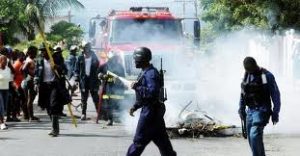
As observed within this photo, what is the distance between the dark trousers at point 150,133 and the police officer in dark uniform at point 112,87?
6.64 meters

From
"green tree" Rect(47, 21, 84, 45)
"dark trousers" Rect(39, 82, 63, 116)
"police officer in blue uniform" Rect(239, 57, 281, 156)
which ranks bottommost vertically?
"green tree" Rect(47, 21, 84, 45)

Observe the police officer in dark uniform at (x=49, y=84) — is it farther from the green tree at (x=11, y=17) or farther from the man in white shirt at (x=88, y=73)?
the green tree at (x=11, y=17)

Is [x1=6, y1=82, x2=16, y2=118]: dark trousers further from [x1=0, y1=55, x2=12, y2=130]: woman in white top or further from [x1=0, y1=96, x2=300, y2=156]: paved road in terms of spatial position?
[x1=0, y1=96, x2=300, y2=156]: paved road

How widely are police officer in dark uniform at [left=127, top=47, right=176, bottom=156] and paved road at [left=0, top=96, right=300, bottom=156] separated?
8.54 ft

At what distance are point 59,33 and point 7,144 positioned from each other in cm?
4458

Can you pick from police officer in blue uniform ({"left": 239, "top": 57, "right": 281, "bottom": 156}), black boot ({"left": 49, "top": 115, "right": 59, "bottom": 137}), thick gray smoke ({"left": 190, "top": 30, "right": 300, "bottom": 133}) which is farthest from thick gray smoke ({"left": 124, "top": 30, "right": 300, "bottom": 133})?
police officer in blue uniform ({"left": 239, "top": 57, "right": 281, "bottom": 156})

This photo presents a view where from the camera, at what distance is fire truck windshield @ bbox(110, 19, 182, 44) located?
17.3m

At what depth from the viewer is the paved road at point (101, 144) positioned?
1134 cm

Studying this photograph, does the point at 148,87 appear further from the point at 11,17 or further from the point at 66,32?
the point at 66,32

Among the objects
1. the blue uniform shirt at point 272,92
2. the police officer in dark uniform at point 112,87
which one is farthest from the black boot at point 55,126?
the blue uniform shirt at point 272,92

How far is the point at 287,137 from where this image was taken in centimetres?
1312

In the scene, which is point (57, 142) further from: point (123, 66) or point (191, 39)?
point (191, 39)

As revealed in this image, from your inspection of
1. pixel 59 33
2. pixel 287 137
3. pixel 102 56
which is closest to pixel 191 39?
pixel 102 56

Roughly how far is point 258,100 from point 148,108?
1562 mm
